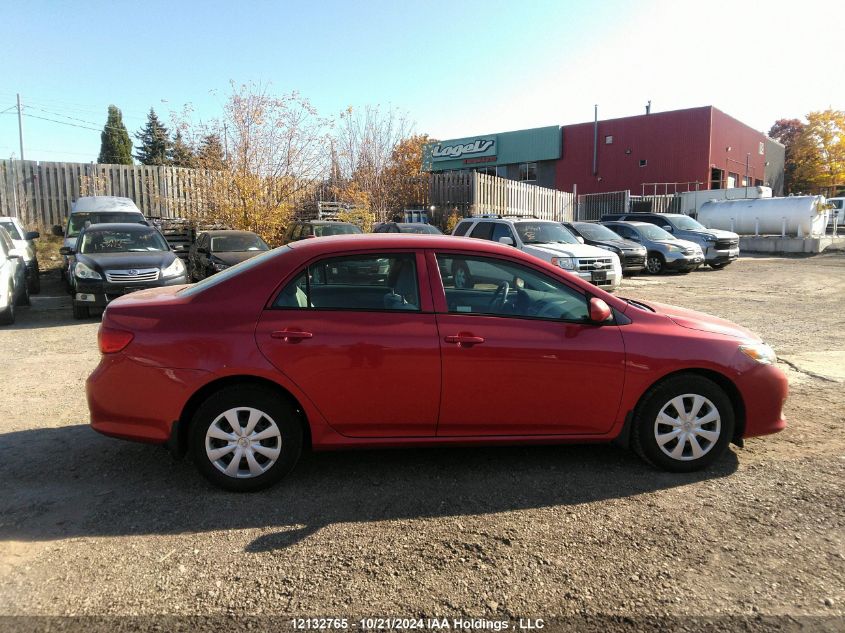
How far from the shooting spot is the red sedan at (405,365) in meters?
3.85

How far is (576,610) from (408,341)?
5.86 ft

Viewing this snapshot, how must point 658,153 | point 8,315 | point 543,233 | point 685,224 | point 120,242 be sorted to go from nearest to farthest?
1. point 8,315
2. point 120,242
3. point 543,233
4. point 685,224
5. point 658,153

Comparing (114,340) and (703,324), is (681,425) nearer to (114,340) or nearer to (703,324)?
(703,324)

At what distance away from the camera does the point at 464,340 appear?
3.92 meters

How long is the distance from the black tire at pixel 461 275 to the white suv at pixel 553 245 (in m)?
8.73

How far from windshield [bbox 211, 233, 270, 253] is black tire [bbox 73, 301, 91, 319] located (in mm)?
3476

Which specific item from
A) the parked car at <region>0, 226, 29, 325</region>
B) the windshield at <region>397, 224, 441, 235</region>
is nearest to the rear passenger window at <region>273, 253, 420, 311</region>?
the parked car at <region>0, 226, 29, 325</region>

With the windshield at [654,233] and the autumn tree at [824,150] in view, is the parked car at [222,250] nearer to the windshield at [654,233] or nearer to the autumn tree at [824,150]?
the windshield at [654,233]

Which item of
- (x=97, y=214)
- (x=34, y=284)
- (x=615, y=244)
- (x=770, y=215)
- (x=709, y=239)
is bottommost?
(x=34, y=284)

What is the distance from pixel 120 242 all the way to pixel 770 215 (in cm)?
2678

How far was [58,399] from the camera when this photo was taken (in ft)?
19.5

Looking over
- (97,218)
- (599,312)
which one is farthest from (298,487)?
(97,218)

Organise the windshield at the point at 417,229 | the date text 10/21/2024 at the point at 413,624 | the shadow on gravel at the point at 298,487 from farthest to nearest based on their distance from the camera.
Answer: the windshield at the point at 417,229
the shadow on gravel at the point at 298,487
the date text 10/21/2024 at the point at 413,624

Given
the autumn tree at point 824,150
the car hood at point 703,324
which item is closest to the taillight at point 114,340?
the car hood at point 703,324
